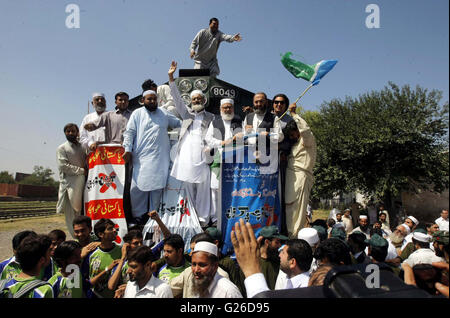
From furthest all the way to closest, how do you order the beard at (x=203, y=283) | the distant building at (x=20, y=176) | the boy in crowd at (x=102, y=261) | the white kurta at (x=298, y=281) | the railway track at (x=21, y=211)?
the distant building at (x=20, y=176) < the railway track at (x=21, y=211) < the boy in crowd at (x=102, y=261) < the white kurta at (x=298, y=281) < the beard at (x=203, y=283)

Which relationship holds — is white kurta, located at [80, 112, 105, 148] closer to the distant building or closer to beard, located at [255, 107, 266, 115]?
beard, located at [255, 107, 266, 115]

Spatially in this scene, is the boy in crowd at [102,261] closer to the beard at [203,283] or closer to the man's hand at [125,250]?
the man's hand at [125,250]

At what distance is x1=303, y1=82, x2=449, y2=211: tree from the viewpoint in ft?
50.2

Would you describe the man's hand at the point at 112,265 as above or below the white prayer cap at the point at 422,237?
below

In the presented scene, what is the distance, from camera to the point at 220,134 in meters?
5.04

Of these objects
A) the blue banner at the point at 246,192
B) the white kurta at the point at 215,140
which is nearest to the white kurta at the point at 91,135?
the white kurta at the point at 215,140

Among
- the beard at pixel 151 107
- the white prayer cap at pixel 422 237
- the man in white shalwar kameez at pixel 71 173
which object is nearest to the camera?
the white prayer cap at pixel 422 237

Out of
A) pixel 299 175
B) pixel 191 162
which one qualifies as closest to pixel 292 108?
pixel 299 175

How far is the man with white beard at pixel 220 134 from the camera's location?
473 centimetres

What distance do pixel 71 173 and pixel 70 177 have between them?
0.09 m

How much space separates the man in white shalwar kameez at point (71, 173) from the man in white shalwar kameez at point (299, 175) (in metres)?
3.48

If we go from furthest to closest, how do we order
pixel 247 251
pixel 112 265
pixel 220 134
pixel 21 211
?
1. pixel 21 211
2. pixel 220 134
3. pixel 112 265
4. pixel 247 251

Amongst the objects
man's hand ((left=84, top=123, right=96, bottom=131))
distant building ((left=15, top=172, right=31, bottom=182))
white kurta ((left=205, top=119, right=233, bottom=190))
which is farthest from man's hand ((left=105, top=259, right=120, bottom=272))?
distant building ((left=15, top=172, right=31, bottom=182))

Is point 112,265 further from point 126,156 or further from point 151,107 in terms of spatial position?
point 151,107
